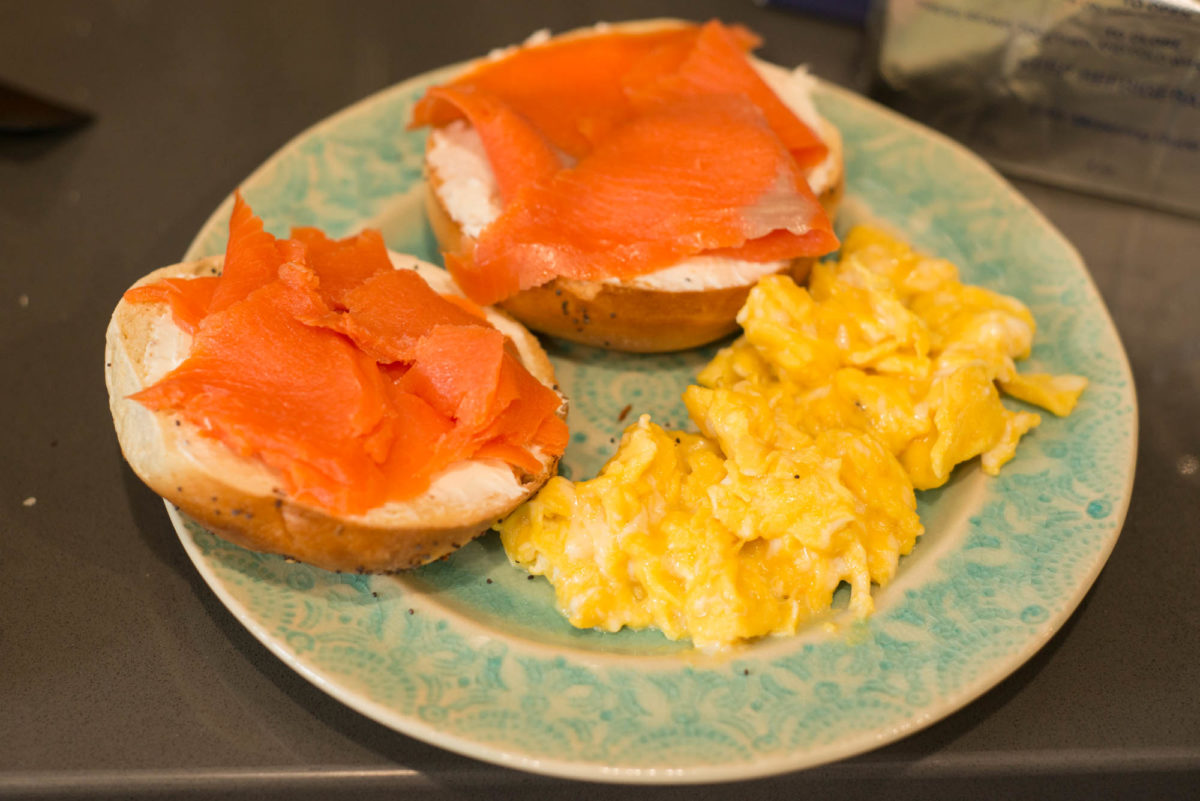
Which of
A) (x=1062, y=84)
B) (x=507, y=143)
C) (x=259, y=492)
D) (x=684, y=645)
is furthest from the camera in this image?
(x=1062, y=84)

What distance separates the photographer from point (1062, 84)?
324 cm

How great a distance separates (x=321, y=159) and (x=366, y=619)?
1.74 metres

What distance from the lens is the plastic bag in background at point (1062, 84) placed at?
303cm

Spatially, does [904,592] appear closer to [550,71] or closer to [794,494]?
[794,494]

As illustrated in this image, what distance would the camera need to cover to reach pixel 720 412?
231 cm

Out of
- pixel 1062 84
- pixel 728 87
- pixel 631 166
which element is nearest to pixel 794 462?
pixel 631 166

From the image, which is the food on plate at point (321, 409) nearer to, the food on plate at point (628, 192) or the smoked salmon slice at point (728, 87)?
the food on plate at point (628, 192)

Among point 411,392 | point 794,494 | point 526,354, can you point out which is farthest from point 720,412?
point 411,392

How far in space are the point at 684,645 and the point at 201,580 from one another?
3.82 feet

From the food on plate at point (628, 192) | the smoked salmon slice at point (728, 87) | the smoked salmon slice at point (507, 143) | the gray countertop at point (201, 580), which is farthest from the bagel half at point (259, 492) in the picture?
the smoked salmon slice at point (728, 87)

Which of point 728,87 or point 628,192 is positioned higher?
point 728,87

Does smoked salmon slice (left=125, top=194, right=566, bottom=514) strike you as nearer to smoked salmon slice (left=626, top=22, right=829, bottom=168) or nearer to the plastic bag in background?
smoked salmon slice (left=626, top=22, right=829, bottom=168)

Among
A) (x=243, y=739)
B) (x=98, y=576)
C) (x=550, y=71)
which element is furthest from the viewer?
(x=550, y=71)

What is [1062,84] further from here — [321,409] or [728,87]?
[321,409]
